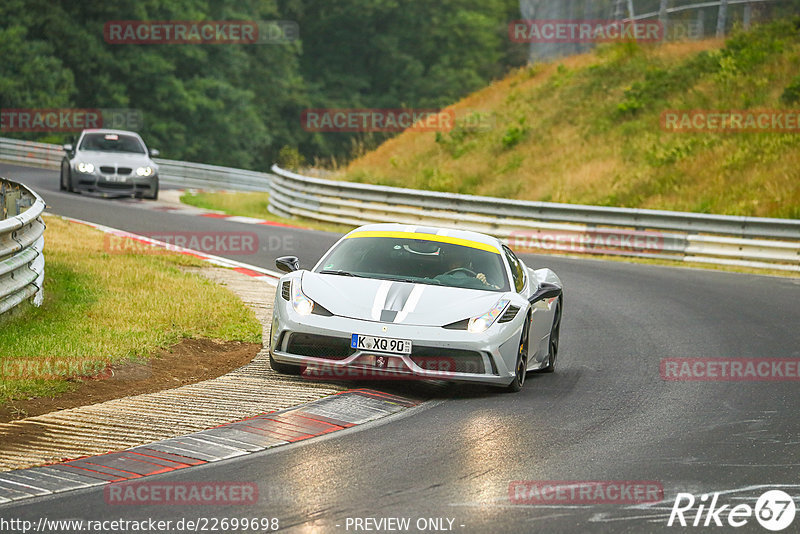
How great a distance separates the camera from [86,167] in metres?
27.5

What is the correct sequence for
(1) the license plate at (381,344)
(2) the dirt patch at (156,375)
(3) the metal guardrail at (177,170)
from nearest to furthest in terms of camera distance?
(2) the dirt patch at (156,375)
(1) the license plate at (381,344)
(3) the metal guardrail at (177,170)

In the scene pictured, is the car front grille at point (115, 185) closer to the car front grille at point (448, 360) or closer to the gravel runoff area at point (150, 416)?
the gravel runoff area at point (150, 416)

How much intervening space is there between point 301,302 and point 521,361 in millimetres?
1879

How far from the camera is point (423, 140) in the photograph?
36.0 meters

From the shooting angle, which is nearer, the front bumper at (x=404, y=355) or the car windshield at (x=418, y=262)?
the front bumper at (x=404, y=355)

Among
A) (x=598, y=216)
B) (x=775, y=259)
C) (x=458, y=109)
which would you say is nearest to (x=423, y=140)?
(x=458, y=109)

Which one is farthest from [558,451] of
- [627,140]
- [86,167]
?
[627,140]

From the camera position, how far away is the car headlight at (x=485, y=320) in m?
9.34

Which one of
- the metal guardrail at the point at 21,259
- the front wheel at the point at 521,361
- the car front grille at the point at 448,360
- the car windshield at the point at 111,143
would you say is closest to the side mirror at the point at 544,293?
the front wheel at the point at 521,361

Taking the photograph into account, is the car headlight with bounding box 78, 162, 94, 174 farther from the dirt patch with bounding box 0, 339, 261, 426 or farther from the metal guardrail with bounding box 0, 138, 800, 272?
the dirt patch with bounding box 0, 339, 261, 426

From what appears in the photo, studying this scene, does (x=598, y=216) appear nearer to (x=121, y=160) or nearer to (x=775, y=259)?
(x=775, y=259)

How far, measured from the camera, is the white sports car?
361 inches

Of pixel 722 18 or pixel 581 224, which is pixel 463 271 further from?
pixel 722 18

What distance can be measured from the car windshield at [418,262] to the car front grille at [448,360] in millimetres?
963
